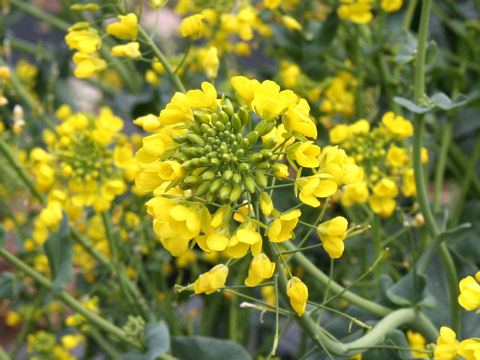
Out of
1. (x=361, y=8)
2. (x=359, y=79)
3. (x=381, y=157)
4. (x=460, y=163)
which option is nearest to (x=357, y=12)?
(x=361, y=8)

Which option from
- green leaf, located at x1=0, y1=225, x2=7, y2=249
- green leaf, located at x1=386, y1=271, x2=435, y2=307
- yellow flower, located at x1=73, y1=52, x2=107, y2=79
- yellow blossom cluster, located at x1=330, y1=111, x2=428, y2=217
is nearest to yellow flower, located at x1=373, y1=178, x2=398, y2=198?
yellow blossom cluster, located at x1=330, y1=111, x2=428, y2=217

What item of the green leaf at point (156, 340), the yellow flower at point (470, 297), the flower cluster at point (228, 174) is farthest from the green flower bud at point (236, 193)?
the green leaf at point (156, 340)

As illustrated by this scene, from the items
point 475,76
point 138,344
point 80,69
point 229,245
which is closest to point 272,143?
point 229,245

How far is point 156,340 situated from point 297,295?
1.00ft

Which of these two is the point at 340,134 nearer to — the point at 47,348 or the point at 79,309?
the point at 79,309

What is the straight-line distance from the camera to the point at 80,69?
1.98 ft

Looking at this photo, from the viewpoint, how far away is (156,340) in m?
0.68

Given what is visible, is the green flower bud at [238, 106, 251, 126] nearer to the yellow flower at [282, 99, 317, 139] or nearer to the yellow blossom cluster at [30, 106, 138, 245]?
the yellow flower at [282, 99, 317, 139]

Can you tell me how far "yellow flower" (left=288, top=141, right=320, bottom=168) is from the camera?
41 centimetres

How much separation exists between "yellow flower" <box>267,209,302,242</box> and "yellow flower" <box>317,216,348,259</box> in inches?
1.6

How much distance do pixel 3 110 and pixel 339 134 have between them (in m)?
0.70

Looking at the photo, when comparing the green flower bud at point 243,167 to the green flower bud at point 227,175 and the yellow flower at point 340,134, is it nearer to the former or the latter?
the green flower bud at point 227,175

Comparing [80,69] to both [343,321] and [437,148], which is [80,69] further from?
[437,148]

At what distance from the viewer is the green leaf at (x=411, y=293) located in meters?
0.62
